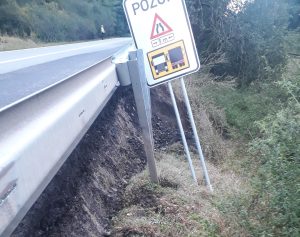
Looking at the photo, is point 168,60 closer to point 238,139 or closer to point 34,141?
point 34,141

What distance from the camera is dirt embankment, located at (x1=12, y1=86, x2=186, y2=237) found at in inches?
148

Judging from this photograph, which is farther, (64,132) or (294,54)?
(294,54)

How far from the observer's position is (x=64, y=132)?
263 centimetres

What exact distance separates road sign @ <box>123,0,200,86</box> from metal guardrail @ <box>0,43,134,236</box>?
8.49 feet

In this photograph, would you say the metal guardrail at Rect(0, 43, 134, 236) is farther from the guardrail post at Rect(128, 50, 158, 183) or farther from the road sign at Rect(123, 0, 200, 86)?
the road sign at Rect(123, 0, 200, 86)

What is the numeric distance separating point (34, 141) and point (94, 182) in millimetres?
2896

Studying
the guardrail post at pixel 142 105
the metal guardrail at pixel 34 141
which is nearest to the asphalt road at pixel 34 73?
the metal guardrail at pixel 34 141

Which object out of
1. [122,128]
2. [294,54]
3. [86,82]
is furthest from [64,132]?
[294,54]

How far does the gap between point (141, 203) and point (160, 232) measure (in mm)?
731

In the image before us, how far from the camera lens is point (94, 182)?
4879 mm

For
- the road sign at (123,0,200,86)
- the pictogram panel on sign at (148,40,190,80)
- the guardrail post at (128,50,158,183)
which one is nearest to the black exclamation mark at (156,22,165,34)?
the road sign at (123,0,200,86)

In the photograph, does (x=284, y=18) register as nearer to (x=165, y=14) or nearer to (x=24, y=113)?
(x=165, y=14)

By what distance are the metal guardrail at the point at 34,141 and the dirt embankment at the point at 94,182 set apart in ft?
3.17

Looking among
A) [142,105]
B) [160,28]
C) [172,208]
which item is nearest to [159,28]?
[160,28]
